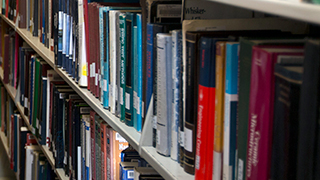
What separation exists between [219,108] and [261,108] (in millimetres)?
126

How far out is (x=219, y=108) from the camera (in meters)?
0.64

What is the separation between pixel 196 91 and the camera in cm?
73

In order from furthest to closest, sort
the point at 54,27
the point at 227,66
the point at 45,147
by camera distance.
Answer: the point at 45,147 < the point at 54,27 < the point at 227,66

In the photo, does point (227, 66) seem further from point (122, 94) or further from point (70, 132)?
point (70, 132)

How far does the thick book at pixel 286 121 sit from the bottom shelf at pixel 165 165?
30cm

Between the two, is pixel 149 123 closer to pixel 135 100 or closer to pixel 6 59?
pixel 135 100

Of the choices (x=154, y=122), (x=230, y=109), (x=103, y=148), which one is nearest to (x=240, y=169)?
(x=230, y=109)

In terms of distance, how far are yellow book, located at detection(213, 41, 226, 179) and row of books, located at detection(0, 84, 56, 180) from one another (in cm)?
181

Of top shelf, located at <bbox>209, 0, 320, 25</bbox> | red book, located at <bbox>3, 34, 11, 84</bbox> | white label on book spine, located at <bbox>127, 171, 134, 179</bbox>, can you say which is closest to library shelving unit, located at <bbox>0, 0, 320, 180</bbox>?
top shelf, located at <bbox>209, 0, 320, 25</bbox>

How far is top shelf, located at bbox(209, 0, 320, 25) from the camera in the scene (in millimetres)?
380

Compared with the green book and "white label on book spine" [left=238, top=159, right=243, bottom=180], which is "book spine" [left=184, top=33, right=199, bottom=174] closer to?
"white label on book spine" [left=238, top=159, right=243, bottom=180]

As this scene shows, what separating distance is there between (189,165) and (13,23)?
249cm

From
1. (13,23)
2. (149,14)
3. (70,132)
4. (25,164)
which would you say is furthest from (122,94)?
(13,23)

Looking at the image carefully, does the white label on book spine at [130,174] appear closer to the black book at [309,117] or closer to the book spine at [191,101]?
the book spine at [191,101]
